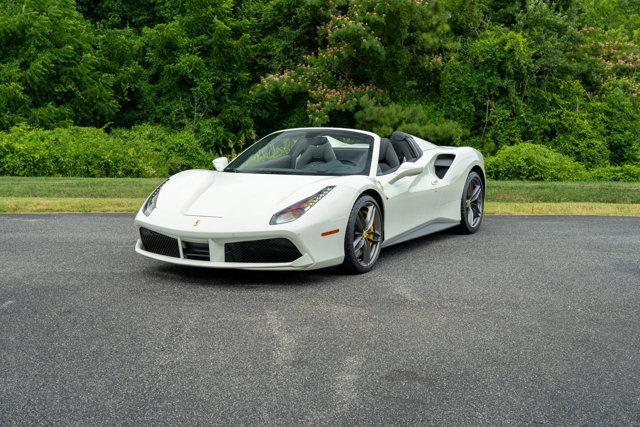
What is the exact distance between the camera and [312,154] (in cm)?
750

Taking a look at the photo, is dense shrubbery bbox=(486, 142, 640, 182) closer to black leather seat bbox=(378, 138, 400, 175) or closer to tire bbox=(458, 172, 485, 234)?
tire bbox=(458, 172, 485, 234)

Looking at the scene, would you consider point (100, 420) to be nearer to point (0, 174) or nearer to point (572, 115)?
point (0, 174)

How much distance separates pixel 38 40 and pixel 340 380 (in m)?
Answer: 23.7

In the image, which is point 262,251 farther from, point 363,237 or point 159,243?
point 363,237

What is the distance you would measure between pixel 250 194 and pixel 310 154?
113 cm

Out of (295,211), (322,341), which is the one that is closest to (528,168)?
(295,211)

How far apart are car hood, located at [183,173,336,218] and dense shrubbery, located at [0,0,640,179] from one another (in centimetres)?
1663

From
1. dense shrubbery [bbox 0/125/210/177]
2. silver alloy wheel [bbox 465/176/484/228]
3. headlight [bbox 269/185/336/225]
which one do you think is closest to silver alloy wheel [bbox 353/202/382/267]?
headlight [bbox 269/185/336/225]

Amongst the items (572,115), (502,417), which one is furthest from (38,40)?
(502,417)

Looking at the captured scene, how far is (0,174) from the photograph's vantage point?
17.6 meters

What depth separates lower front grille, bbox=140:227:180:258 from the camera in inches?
248

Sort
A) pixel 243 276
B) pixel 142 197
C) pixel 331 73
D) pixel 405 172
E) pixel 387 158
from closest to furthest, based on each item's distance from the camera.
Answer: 1. pixel 243 276
2. pixel 405 172
3. pixel 387 158
4. pixel 142 197
5. pixel 331 73

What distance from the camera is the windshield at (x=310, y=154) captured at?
23.9 ft

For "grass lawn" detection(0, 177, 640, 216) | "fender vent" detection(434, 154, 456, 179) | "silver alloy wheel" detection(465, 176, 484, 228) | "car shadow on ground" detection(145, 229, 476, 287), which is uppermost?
"fender vent" detection(434, 154, 456, 179)
